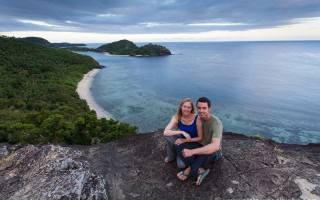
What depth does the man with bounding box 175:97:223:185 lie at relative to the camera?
272 inches

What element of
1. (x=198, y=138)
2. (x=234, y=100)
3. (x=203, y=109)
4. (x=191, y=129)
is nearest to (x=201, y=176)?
(x=198, y=138)

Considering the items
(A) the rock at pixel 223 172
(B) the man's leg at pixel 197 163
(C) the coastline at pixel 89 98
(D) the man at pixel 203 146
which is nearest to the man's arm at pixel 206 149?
(D) the man at pixel 203 146

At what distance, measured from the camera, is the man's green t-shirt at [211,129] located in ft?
23.0

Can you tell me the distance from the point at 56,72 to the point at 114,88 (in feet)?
65.8

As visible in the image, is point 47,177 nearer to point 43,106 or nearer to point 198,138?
point 198,138

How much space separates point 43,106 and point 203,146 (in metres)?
39.1

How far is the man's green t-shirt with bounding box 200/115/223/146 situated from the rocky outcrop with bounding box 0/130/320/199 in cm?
151

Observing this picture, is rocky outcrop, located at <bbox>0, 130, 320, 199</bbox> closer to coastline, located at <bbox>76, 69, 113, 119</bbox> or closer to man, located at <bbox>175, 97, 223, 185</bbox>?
man, located at <bbox>175, 97, 223, 185</bbox>

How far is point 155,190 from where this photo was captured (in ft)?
25.8

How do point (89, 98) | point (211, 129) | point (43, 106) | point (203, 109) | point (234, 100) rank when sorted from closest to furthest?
point (203, 109), point (211, 129), point (43, 106), point (89, 98), point (234, 100)

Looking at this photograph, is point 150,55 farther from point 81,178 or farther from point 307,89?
point 81,178

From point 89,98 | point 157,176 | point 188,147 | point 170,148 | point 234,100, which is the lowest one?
point 89,98

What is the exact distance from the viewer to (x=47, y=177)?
7.27 m

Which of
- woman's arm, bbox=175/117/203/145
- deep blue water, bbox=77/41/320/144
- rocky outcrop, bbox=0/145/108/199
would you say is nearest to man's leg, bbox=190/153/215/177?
woman's arm, bbox=175/117/203/145
